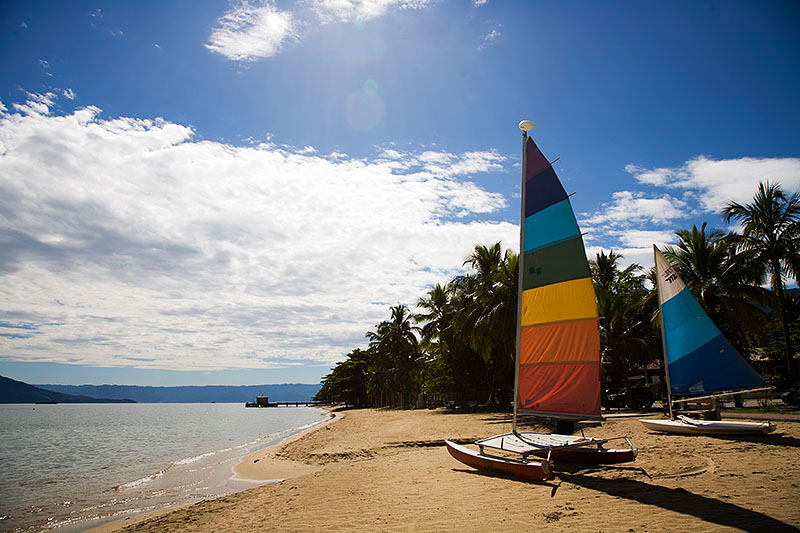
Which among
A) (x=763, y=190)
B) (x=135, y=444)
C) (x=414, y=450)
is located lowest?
(x=135, y=444)

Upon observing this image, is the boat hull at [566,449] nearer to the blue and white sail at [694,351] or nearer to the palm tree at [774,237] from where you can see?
the blue and white sail at [694,351]

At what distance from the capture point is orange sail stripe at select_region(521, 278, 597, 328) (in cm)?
909

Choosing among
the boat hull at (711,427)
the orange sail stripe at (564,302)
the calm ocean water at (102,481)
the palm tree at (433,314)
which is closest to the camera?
the orange sail stripe at (564,302)

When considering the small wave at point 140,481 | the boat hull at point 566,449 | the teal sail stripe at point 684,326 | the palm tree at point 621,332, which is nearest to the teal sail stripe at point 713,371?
the teal sail stripe at point 684,326

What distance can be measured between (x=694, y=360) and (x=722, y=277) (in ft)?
37.8

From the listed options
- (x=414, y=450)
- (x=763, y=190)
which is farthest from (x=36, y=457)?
(x=763, y=190)

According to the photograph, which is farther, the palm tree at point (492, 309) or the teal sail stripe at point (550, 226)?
the palm tree at point (492, 309)

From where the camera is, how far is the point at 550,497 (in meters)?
7.07

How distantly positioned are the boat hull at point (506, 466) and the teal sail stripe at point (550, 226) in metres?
4.30

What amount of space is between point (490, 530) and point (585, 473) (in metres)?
3.79

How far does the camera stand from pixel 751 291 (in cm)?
2141

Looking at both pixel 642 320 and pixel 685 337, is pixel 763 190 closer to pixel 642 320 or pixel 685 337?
pixel 642 320

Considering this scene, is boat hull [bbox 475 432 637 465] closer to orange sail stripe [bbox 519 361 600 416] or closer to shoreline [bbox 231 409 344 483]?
orange sail stripe [bbox 519 361 600 416]

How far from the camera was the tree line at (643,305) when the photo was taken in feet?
69.6
